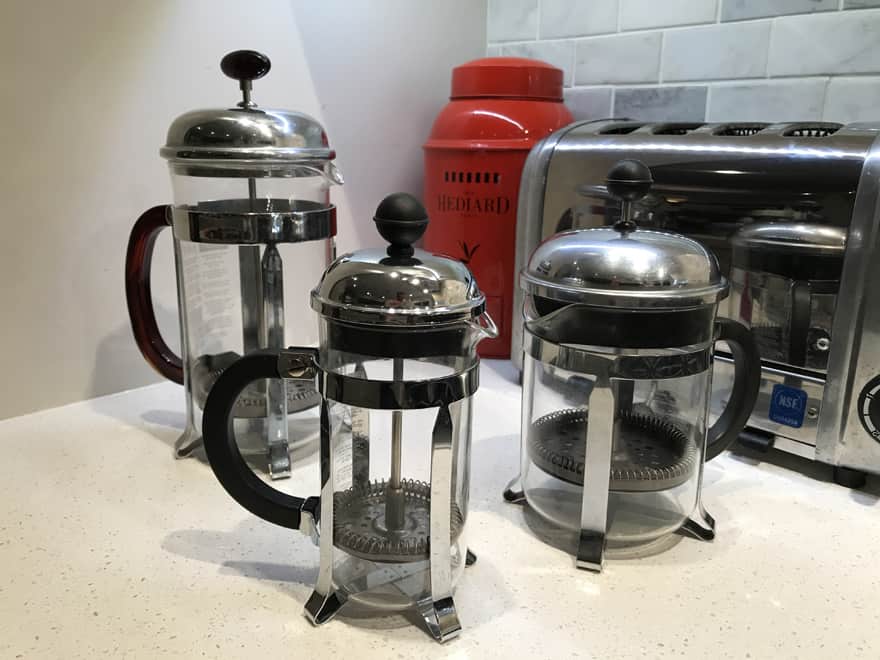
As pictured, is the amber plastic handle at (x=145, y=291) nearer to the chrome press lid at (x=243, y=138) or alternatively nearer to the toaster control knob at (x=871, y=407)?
the chrome press lid at (x=243, y=138)

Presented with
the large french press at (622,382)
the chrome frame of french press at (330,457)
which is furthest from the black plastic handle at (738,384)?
the chrome frame of french press at (330,457)

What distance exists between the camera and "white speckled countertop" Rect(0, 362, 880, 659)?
429 mm

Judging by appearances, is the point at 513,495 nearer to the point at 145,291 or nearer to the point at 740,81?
the point at 145,291

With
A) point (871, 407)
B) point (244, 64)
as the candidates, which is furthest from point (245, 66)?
point (871, 407)

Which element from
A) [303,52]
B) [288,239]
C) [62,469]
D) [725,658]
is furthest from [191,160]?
[725,658]

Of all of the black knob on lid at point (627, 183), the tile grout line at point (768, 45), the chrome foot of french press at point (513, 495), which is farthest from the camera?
the tile grout line at point (768, 45)

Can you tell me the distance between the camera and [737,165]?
2.12 ft

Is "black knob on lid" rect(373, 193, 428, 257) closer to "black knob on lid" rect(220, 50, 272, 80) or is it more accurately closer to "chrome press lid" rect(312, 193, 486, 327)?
"chrome press lid" rect(312, 193, 486, 327)

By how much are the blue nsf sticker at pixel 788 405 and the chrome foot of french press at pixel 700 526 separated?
0.14 meters

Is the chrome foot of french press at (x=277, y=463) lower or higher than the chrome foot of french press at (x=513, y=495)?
higher

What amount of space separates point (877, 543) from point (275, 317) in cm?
50

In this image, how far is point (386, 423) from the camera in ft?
1.52

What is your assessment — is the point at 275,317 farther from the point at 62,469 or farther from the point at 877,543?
the point at 877,543

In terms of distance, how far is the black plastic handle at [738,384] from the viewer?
0.53m
